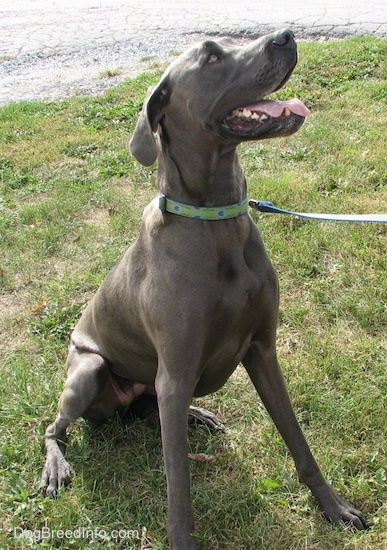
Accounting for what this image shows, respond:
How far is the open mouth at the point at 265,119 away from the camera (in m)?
2.33

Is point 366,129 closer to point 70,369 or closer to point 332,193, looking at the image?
point 332,193

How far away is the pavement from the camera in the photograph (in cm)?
885

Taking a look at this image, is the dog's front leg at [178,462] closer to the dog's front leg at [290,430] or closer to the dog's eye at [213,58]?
the dog's front leg at [290,430]

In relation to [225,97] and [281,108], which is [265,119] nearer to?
[281,108]

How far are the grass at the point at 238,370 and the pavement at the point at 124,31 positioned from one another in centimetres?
248

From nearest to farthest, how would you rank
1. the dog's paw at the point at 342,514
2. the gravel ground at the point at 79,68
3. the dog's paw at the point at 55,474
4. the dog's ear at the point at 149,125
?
the dog's ear at the point at 149,125, the dog's paw at the point at 342,514, the dog's paw at the point at 55,474, the gravel ground at the point at 79,68

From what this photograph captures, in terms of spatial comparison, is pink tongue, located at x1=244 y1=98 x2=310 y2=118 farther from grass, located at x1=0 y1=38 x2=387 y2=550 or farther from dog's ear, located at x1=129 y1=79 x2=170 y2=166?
grass, located at x1=0 y1=38 x2=387 y2=550

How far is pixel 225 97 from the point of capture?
240cm

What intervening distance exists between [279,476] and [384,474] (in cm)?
44

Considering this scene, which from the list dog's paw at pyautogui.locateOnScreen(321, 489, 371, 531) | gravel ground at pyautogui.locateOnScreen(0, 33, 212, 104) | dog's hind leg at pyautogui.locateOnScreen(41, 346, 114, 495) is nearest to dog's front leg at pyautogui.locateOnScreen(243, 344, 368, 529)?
dog's paw at pyautogui.locateOnScreen(321, 489, 371, 531)

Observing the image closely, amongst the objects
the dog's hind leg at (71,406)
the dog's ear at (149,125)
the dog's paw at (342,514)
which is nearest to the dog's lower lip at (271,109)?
the dog's ear at (149,125)

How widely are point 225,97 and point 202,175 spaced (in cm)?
30

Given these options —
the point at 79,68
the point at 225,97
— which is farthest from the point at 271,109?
the point at 79,68

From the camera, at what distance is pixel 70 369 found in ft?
10.4
